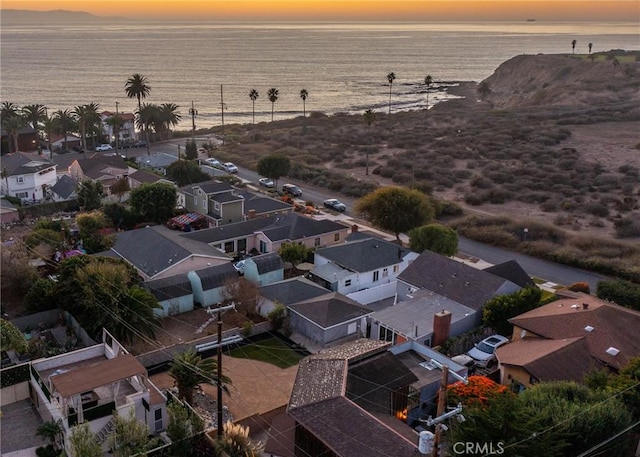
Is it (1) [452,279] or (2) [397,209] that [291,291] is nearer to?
(1) [452,279]

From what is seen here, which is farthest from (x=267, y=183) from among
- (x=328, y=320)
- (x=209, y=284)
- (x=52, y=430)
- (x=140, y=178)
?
(x=52, y=430)

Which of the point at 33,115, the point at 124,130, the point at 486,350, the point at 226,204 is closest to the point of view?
the point at 486,350

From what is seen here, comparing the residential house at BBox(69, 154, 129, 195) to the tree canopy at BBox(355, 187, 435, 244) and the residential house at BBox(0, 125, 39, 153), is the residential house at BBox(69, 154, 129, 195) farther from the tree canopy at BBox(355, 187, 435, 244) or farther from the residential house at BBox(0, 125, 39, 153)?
the tree canopy at BBox(355, 187, 435, 244)

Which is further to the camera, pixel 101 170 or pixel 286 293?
pixel 101 170

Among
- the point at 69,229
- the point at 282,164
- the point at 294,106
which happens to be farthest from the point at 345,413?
the point at 294,106

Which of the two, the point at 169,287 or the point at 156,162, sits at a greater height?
the point at 156,162

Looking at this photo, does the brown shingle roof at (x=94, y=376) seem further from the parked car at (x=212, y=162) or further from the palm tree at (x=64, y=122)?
the palm tree at (x=64, y=122)
